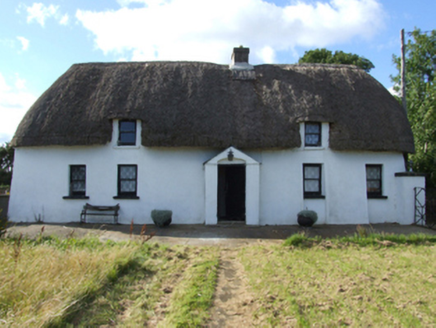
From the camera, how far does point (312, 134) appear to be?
13.5m

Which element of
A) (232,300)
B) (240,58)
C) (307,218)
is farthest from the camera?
(240,58)

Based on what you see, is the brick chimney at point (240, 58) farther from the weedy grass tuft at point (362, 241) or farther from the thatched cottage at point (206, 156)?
the weedy grass tuft at point (362, 241)

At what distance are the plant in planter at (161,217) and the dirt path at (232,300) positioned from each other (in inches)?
199

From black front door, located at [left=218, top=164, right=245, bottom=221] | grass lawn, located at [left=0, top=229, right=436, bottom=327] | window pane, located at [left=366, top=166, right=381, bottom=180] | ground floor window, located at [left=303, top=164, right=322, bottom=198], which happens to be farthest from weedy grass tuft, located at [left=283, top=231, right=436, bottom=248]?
black front door, located at [left=218, top=164, right=245, bottom=221]

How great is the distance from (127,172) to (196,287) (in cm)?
853

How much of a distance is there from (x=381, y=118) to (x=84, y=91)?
1290 centimetres

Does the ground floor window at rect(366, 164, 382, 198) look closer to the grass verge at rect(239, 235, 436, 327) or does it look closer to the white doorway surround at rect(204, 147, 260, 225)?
the grass verge at rect(239, 235, 436, 327)

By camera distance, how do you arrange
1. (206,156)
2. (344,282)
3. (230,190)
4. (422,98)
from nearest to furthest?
(344,282)
(206,156)
(230,190)
(422,98)

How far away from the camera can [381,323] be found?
4.41 m

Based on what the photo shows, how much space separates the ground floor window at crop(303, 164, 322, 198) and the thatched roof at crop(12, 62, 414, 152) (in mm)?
1225

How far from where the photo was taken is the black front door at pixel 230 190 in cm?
1472

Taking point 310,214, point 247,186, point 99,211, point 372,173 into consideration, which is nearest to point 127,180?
point 99,211

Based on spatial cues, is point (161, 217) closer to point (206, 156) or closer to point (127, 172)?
point (127, 172)

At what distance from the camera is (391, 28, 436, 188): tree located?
741 inches
